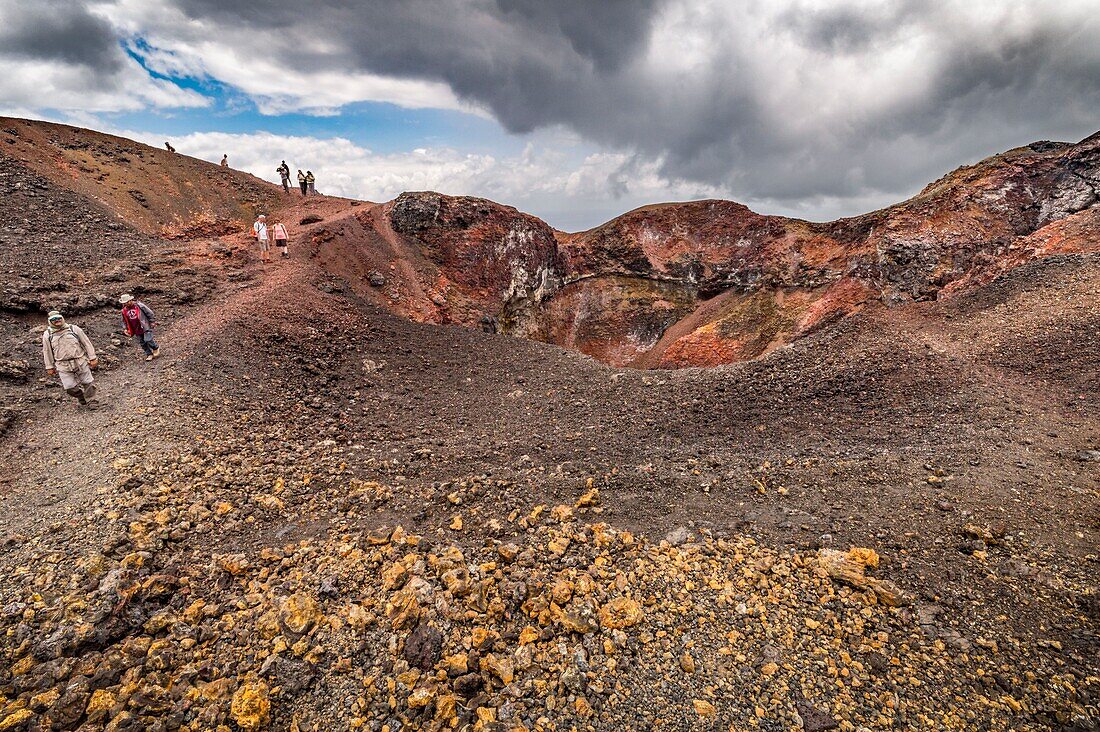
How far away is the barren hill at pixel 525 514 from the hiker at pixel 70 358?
1.13 feet

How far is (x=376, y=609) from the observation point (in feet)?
16.9

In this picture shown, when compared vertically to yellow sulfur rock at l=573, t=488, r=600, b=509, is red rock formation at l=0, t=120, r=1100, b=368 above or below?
above

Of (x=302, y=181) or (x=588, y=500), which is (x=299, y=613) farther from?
(x=302, y=181)

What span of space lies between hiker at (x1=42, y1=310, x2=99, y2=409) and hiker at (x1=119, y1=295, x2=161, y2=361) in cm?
153

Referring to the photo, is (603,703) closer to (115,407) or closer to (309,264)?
(115,407)

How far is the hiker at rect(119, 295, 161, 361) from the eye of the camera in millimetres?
9906

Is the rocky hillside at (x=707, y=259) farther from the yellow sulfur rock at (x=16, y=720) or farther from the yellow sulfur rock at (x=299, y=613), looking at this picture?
the yellow sulfur rock at (x=16, y=720)

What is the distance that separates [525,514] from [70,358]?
8.97 meters

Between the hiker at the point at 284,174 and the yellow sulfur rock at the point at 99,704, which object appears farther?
the hiker at the point at 284,174

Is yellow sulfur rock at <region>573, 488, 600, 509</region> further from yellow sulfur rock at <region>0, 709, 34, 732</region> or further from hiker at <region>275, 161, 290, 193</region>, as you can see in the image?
hiker at <region>275, 161, 290, 193</region>

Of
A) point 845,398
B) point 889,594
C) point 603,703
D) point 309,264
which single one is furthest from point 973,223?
point 309,264

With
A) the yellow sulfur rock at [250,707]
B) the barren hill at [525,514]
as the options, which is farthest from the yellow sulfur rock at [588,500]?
the yellow sulfur rock at [250,707]

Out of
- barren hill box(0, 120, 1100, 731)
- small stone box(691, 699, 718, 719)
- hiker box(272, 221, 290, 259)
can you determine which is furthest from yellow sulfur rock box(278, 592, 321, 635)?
hiker box(272, 221, 290, 259)

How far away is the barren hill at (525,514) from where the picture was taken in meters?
4.22
